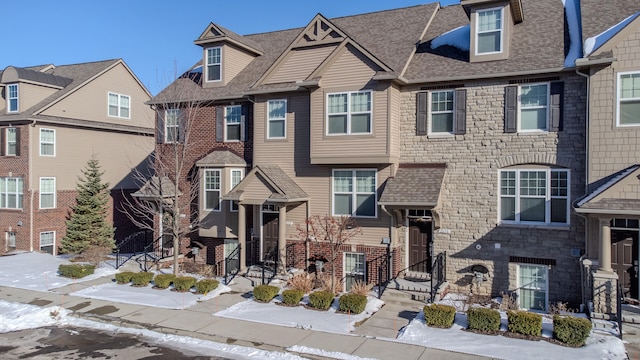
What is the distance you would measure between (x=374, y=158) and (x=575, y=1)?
9311 mm

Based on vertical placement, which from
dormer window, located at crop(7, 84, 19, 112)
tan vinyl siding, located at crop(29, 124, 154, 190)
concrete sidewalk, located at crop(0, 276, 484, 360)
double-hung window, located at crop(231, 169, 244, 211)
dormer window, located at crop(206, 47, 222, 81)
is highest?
dormer window, located at crop(206, 47, 222, 81)

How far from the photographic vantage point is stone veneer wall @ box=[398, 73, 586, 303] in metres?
15.0

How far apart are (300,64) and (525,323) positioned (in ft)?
39.6

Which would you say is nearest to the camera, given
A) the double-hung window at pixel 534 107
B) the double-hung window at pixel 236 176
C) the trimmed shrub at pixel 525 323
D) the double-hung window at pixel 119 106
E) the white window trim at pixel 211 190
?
the trimmed shrub at pixel 525 323

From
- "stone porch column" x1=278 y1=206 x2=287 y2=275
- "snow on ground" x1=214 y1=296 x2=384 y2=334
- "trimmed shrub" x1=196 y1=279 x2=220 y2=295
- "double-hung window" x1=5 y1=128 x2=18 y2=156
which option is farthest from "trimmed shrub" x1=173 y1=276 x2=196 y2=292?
"double-hung window" x1=5 y1=128 x2=18 y2=156

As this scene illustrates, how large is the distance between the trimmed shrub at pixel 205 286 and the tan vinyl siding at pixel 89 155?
583 inches

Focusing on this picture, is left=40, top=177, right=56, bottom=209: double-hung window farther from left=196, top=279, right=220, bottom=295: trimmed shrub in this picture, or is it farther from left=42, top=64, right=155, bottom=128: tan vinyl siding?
left=196, top=279, right=220, bottom=295: trimmed shrub

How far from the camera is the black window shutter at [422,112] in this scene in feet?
56.0

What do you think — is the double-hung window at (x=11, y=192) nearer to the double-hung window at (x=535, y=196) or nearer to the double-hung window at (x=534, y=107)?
the double-hung window at (x=535, y=196)

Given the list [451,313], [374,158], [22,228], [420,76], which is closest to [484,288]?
[451,313]

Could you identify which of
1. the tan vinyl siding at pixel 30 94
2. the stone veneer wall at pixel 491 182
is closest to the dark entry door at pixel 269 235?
the stone veneer wall at pixel 491 182

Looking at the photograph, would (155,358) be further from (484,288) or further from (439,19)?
(439,19)

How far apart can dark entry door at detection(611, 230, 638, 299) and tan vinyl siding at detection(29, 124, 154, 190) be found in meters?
25.7

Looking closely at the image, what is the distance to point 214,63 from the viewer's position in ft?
72.6
